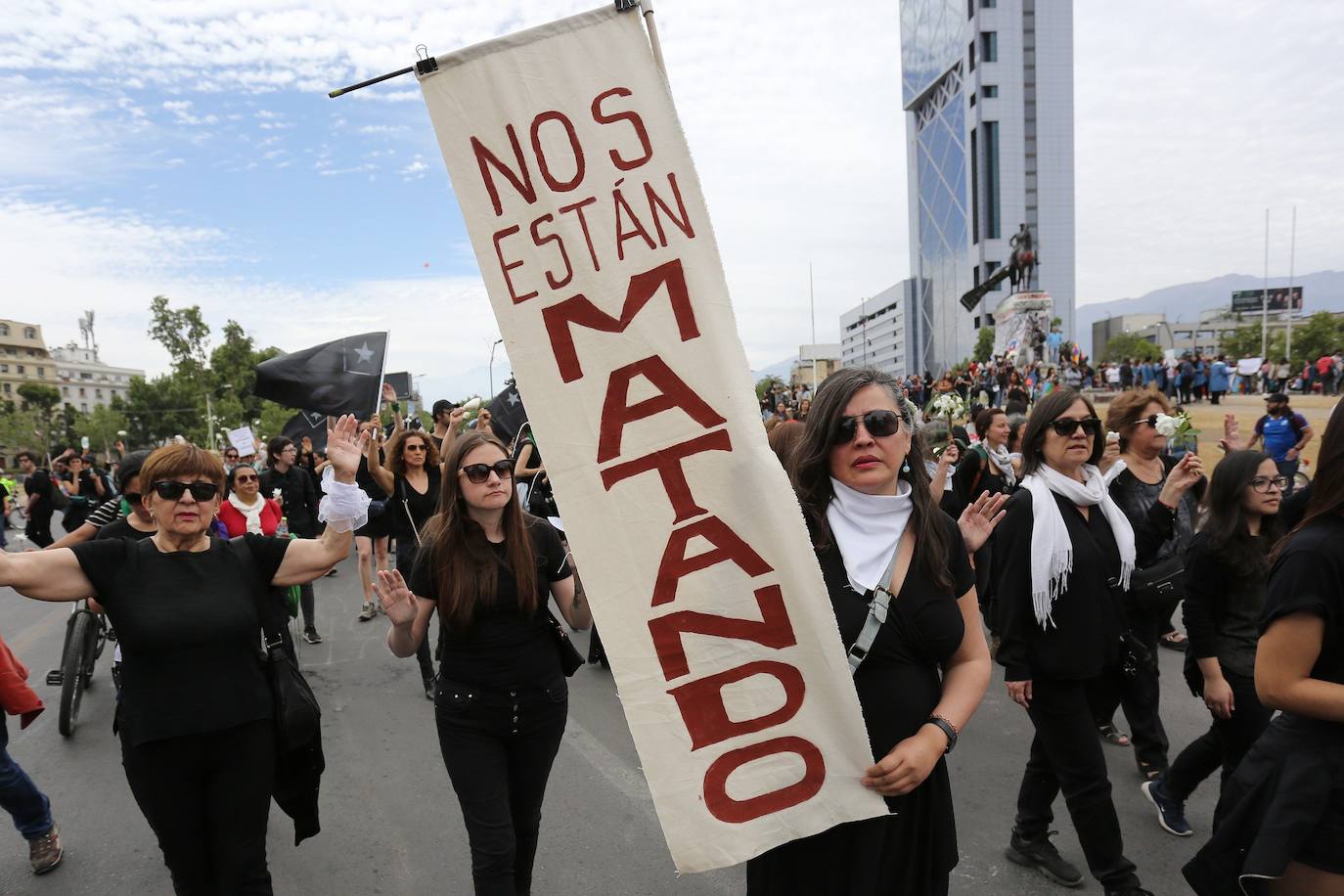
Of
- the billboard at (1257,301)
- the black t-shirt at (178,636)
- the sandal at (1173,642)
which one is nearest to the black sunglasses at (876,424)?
the black t-shirt at (178,636)

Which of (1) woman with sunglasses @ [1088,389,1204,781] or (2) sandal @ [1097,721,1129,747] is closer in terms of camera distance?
(1) woman with sunglasses @ [1088,389,1204,781]

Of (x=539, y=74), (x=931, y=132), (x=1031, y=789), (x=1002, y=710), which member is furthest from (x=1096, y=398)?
(x=931, y=132)

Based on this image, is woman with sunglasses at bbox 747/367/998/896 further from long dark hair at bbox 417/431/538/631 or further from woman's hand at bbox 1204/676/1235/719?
woman's hand at bbox 1204/676/1235/719

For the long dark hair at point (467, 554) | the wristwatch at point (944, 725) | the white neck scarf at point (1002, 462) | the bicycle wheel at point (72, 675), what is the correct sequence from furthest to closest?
the white neck scarf at point (1002, 462) → the bicycle wheel at point (72, 675) → the long dark hair at point (467, 554) → the wristwatch at point (944, 725)

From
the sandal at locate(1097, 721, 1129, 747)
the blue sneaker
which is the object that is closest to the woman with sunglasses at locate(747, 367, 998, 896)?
the blue sneaker

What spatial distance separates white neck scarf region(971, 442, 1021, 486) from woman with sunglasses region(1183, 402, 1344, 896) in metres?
4.49

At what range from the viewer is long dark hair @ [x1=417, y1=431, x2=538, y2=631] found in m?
2.82

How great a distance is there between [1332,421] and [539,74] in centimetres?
213

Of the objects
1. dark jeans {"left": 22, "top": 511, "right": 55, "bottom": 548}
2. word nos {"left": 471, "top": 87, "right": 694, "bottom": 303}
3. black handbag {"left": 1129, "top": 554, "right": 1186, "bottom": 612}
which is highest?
word nos {"left": 471, "top": 87, "right": 694, "bottom": 303}

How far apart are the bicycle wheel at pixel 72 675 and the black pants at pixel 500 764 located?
4.18 m

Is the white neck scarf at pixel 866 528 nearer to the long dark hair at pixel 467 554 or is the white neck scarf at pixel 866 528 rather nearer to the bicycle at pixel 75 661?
the long dark hair at pixel 467 554

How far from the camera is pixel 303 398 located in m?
4.54

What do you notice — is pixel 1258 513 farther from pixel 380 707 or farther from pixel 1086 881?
pixel 380 707

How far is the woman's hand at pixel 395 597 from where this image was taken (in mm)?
2842
